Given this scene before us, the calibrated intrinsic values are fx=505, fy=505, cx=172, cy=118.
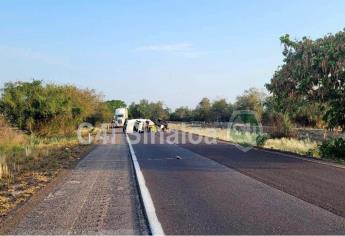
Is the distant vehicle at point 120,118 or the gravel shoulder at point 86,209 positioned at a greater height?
the distant vehicle at point 120,118

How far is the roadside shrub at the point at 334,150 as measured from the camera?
77.1 ft

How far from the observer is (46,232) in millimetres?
7988

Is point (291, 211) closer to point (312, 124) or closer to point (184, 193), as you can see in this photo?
point (184, 193)

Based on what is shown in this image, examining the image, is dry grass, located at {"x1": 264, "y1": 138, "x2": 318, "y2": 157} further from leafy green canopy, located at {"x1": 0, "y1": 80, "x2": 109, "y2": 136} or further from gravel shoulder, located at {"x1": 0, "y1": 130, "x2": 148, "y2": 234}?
leafy green canopy, located at {"x1": 0, "y1": 80, "x2": 109, "y2": 136}

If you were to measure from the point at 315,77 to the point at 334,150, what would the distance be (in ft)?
11.9

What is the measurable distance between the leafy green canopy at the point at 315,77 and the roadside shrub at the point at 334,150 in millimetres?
1106

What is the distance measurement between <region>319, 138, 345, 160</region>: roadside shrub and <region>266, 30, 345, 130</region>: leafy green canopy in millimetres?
1106

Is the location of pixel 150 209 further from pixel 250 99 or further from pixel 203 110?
pixel 203 110

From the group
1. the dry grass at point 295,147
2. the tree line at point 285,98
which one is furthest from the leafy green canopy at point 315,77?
the dry grass at point 295,147

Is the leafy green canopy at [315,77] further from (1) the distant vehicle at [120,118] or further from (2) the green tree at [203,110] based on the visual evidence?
(2) the green tree at [203,110]

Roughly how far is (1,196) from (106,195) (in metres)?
2.61

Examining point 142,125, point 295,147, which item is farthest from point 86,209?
point 142,125

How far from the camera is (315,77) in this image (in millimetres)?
24406

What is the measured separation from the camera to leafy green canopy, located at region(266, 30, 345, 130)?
23.7m
